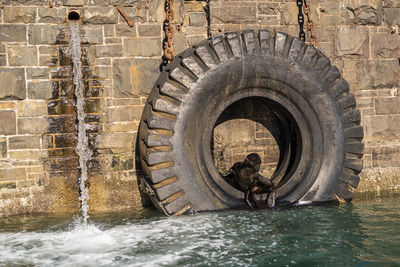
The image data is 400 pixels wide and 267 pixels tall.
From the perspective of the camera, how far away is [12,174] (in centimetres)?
466

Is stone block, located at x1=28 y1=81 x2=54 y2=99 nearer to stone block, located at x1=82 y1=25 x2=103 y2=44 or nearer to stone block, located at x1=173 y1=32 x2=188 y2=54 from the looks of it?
stone block, located at x1=82 y1=25 x2=103 y2=44

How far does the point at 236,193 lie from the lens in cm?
460

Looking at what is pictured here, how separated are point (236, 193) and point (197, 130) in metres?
0.72

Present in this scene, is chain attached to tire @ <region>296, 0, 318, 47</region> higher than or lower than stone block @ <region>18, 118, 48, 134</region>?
higher

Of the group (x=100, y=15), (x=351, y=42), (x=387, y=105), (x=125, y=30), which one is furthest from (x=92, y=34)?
(x=387, y=105)

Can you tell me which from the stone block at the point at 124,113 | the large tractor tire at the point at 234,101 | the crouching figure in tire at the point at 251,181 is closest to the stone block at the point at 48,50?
the stone block at the point at 124,113

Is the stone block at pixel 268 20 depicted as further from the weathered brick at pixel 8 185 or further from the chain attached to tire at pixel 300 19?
the weathered brick at pixel 8 185

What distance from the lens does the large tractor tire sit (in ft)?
14.4

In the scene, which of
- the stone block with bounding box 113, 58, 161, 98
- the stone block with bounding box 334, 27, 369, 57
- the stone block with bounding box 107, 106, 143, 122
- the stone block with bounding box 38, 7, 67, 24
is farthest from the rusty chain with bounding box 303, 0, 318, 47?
the stone block with bounding box 38, 7, 67, 24

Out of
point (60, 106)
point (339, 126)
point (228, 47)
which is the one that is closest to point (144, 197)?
point (60, 106)

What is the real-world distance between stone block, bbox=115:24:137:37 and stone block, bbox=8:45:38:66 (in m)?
0.83

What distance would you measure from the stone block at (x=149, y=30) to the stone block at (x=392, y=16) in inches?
102

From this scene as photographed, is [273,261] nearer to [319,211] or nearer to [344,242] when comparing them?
[344,242]

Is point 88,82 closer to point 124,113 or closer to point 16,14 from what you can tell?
point 124,113
